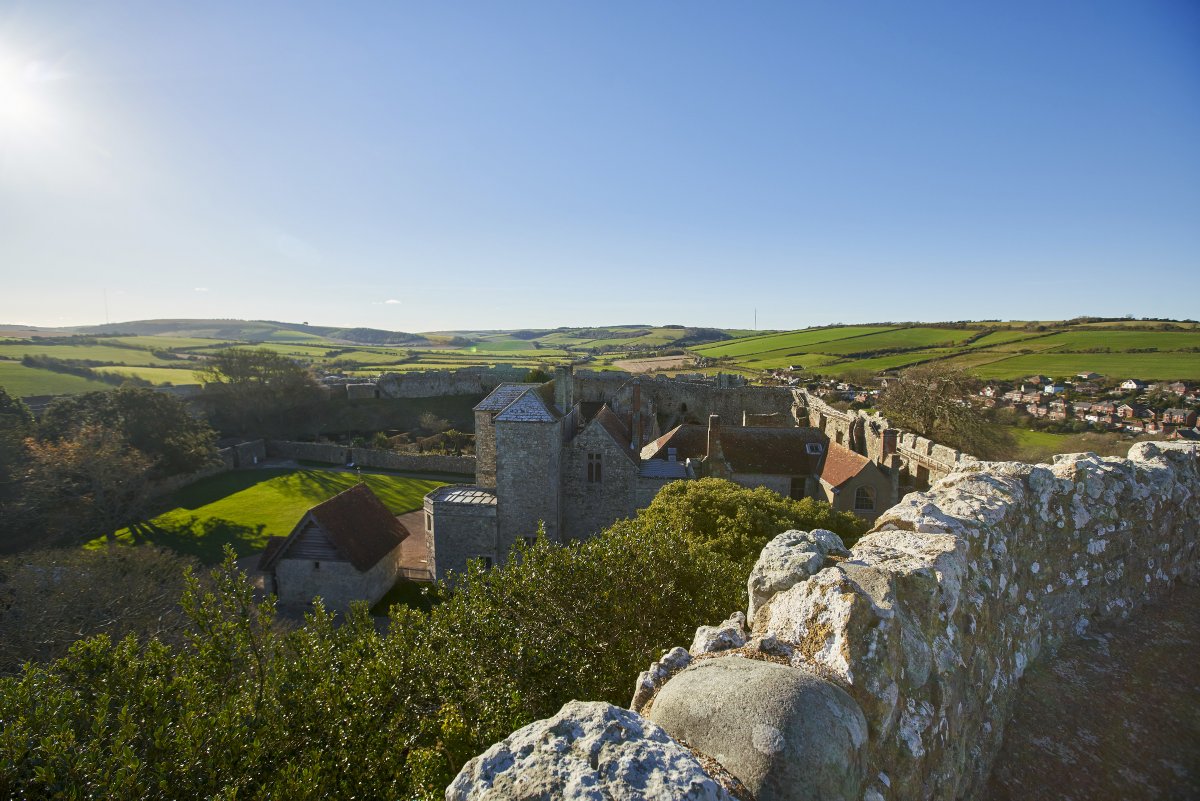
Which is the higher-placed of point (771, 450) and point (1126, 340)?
point (1126, 340)


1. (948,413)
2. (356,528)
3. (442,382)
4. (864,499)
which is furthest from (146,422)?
(948,413)

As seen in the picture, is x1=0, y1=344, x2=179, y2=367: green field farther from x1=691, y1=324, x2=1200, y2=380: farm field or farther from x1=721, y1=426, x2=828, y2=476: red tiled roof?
x1=721, y1=426, x2=828, y2=476: red tiled roof

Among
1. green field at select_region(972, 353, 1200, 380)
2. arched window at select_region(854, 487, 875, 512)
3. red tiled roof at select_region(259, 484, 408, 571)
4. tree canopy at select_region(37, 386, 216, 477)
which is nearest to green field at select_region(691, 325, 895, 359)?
green field at select_region(972, 353, 1200, 380)

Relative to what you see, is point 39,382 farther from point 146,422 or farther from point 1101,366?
point 1101,366

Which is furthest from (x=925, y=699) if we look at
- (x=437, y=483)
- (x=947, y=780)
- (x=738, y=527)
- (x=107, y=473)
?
(x=437, y=483)

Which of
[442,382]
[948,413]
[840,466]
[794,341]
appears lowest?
[840,466]

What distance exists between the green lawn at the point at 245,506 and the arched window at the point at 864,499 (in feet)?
95.5

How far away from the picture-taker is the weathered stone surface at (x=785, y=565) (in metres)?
6.18

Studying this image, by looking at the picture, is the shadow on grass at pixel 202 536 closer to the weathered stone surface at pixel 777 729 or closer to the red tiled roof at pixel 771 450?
the red tiled roof at pixel 771 450

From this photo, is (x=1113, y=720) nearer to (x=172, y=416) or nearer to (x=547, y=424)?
(x=547, y=424)

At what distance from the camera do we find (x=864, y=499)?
25.5m

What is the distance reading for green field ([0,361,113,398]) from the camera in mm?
65056

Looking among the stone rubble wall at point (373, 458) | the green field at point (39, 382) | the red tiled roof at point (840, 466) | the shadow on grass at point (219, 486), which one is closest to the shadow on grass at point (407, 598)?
the red tiled roof at point (840, 466)

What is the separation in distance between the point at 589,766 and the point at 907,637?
289cm
